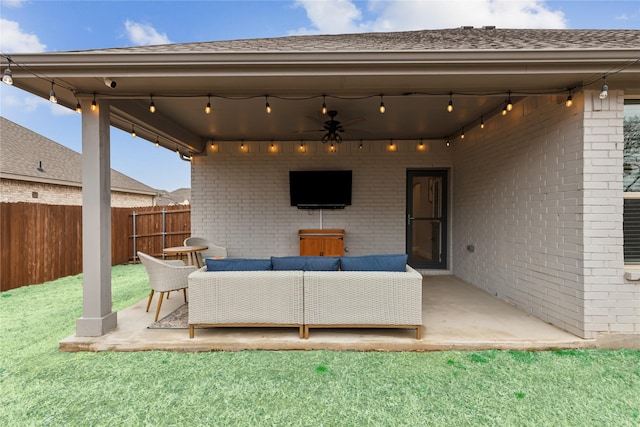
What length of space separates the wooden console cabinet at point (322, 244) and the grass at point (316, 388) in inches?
120

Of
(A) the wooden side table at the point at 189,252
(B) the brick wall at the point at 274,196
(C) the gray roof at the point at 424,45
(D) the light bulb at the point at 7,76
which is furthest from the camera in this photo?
(B) the brick wall at the point at 274,196

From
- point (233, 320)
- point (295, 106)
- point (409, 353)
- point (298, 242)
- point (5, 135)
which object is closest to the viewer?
point (409, 353)

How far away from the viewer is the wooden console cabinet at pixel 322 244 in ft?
18.7

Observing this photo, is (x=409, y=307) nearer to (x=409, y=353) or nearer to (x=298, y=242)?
(x=409, y=353)

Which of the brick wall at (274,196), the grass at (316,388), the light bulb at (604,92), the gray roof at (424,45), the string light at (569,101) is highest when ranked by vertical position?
the gray roof at (424,45)

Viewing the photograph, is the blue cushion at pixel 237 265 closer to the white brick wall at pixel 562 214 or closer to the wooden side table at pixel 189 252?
the wooden side table at pixel 189 252

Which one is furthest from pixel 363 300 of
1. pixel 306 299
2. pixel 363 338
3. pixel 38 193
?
pixel 38 193

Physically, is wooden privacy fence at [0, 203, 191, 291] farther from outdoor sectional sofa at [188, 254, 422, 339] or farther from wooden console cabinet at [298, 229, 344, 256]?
wooden console cabinet at [298, 229, 344, 256]

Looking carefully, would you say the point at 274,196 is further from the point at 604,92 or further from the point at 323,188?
the point at 604,92

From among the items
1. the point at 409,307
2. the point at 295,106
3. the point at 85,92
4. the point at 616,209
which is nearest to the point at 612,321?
the point at 616,209

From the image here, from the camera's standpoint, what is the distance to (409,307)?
279 cm

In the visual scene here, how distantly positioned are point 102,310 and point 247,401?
2001mm

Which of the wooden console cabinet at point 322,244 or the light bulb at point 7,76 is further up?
the light bulb at point 7,76

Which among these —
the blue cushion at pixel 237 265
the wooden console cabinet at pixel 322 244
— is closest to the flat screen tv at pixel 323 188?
→ the wooden console cabinet at pixel 322 244
